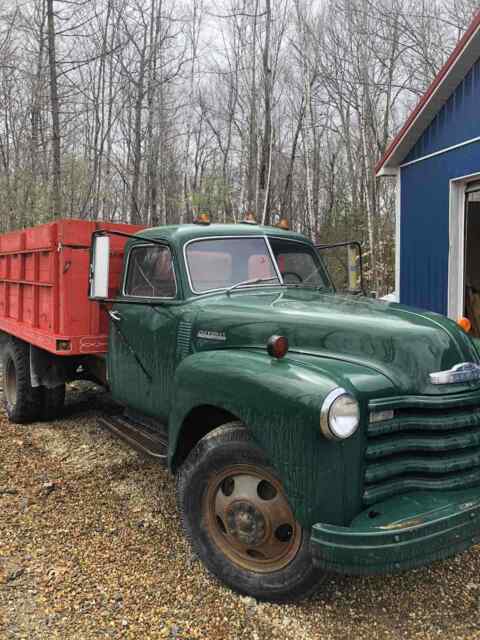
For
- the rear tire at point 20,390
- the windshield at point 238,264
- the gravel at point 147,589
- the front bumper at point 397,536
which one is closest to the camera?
the front bumper at point 397,536

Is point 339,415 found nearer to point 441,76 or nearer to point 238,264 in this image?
point 238,264

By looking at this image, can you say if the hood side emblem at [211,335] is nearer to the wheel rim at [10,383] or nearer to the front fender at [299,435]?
the front fender at [299,435]

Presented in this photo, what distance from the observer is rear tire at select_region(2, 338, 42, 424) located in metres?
5.72

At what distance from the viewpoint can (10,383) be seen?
613 centimetres

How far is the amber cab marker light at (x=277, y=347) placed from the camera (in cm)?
276

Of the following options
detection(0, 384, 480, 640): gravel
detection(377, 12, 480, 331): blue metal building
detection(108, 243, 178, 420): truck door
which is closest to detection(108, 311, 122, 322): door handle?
detection(108, 243, 178, 420): truck door

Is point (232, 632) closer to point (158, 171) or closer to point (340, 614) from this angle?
point (340, 614)

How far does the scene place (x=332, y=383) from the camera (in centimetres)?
242

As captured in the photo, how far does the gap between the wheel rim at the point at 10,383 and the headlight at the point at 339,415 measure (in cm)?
450

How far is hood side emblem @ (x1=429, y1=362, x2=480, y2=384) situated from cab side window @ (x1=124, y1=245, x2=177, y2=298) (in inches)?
76.0

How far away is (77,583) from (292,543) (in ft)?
4.05

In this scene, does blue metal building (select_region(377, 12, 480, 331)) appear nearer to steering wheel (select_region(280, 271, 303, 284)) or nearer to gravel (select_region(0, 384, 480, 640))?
steering wheel (select_region(280, 271, 303, 284))

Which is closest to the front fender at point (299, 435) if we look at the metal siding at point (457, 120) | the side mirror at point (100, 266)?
the side mirror at point (100, 266)

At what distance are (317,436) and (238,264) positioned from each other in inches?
74.2
